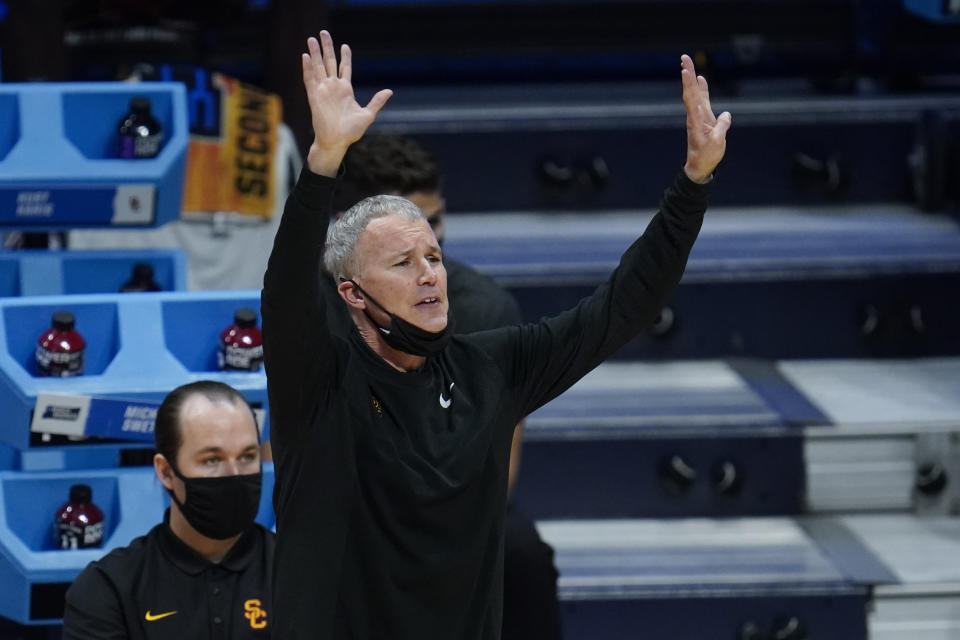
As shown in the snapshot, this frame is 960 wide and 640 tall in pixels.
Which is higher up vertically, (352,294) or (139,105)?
(139,105)

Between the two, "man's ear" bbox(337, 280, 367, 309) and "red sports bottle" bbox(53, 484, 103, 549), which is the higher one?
"man's ear" bbox(337, 280, 367, 309)

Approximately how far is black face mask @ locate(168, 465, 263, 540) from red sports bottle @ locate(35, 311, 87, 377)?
0.35 m

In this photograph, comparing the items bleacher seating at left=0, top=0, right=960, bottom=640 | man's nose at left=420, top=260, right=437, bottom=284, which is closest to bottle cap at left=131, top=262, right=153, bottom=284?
bleacher seating at left=0, top=0, right=960, bottom=640

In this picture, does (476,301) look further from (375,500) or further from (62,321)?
(375,500)

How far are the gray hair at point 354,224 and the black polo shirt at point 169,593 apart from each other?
0.82 meters

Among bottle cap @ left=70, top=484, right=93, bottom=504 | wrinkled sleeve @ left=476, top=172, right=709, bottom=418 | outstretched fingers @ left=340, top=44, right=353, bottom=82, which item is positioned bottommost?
bottle cap @ left=70, top=484, right=93, bottom=504

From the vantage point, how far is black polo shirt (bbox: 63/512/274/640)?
2.50 m

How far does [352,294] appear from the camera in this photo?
1.98 metres

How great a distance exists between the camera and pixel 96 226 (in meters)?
3.17

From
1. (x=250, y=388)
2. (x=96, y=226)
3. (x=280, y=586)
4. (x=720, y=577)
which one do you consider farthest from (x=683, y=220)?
(x=720, y=577)

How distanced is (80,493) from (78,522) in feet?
0.17

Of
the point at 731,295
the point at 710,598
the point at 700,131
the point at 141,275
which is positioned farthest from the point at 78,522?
the point at 731,295

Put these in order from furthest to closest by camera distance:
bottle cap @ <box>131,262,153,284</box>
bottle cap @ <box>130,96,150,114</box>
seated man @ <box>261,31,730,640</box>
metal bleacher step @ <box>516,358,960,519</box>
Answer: metal bleacher step @ <box>516,358,960,519</box>
bottle cap @ <box>131,262,153,284</box>
bottle cap @ <box>130,96,150,114</box>
seated man @ <box>261,31,730,640</box>

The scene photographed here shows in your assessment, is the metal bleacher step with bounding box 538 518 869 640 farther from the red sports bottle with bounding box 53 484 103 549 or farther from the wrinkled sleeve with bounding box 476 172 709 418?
the wrinkled sleeve with bounding box 476 172 709 418
